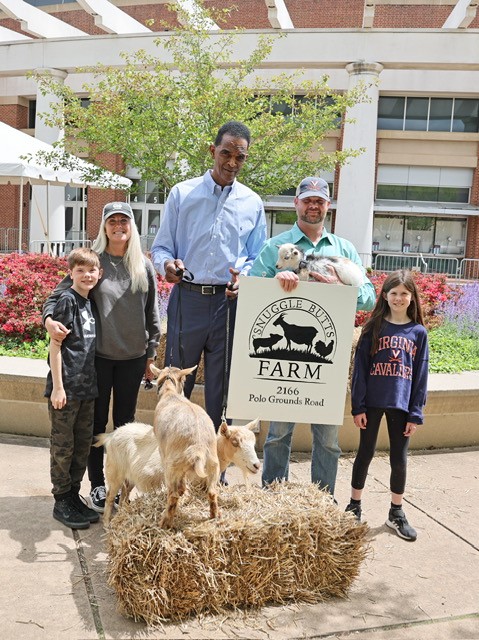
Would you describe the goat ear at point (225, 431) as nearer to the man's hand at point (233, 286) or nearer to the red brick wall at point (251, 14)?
the man's hand at point (233, 286)

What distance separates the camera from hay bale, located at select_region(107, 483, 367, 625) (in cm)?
322

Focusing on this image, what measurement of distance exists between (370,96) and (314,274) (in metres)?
21.9

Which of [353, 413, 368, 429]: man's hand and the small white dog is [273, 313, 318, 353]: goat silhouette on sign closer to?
the small white dog

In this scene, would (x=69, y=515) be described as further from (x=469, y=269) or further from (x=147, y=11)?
(x=147, y=11)

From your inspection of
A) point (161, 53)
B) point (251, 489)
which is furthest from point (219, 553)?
point (161, 53)

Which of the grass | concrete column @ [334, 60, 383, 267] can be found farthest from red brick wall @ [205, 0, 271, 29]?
the grass

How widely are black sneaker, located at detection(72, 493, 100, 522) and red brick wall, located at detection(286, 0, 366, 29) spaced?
34.1 m

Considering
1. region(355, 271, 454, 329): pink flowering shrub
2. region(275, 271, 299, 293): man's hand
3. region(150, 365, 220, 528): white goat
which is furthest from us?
region(355, 271, 454, 329): pink flowering shrub

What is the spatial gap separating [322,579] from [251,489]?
2.11ft

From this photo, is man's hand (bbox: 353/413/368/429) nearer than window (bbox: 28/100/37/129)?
A: Yes

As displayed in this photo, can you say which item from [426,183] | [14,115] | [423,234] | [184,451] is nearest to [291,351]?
[184,451]

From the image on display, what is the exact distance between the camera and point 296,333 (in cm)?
387

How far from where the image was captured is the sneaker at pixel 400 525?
447 cm

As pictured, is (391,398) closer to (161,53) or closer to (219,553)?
(219,553)
